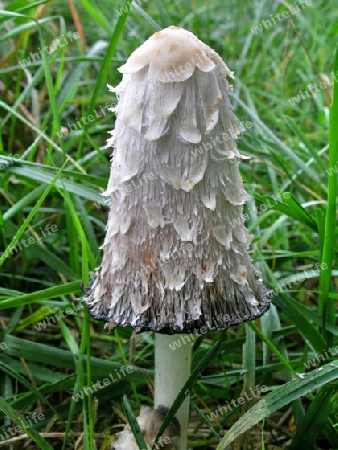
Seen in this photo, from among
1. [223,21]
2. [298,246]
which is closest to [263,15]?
[223,21]

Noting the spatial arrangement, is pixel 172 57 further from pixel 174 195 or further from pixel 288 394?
pixel 288 394

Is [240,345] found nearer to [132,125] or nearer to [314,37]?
[132,125]

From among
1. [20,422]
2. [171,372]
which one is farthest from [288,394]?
[20,422]

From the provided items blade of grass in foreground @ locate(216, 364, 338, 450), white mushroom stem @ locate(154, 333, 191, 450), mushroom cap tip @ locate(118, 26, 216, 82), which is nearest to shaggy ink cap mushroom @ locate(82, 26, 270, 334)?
mushroom cap tip @ locate(118, 26, 216, 82)

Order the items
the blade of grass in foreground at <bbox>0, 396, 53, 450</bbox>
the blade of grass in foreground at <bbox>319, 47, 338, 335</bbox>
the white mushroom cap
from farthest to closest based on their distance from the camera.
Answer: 1. the blade of grass in foreground at <bbox>319, 47, 338, 335</bbox>
2. the blade of grass in foreground at <bbox>0, 396, 53, 450</bbox>
3. the white mushroom cap

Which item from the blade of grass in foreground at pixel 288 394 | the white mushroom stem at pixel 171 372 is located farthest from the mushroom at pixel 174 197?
the white mushroom stem at pixel 171 372

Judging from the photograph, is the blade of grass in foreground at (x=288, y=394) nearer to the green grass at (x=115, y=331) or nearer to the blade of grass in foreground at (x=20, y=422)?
the green grass at (x=115, y=331)

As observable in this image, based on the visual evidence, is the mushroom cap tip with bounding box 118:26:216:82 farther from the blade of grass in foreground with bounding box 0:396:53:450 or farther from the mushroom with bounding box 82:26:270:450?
the blade of grass in foreground with bounding box 0:396:53:450
